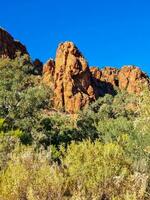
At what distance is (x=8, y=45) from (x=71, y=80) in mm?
19555

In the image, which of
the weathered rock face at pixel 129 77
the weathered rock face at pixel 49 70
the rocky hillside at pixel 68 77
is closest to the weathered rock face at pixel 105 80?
the rocky hillside at pixel 68 77

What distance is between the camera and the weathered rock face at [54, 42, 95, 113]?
105 m

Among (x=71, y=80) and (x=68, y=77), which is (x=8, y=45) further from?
(x=71, y=80)

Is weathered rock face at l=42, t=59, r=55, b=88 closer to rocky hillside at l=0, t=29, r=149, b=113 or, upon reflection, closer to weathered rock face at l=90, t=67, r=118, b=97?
rocky hillside at l=0, t=29, r=149, b=113

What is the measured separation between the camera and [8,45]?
117 metres

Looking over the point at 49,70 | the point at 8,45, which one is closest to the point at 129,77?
the point at 49,70

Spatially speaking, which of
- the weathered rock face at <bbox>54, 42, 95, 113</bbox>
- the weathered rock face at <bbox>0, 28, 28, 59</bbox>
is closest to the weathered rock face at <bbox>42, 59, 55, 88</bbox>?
the weathered rock face at <bbox>54, 42, 95, 113</bbox>

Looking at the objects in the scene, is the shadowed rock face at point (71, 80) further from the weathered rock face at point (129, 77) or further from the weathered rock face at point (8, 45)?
the weathered rock face at point (8, 45)

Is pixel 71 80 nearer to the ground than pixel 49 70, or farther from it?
nearer to the ground

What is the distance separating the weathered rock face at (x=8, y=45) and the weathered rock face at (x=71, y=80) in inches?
445

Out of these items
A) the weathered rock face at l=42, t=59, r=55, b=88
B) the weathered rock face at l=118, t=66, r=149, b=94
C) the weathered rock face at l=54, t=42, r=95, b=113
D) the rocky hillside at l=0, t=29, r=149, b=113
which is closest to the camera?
the weathered rock face at l=54, t=42, r=95, b=113

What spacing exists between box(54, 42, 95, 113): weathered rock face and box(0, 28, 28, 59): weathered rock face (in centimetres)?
1130

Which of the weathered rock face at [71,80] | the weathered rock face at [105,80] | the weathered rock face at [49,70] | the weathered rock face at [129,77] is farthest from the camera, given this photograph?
the weathered rock face at [129,77]

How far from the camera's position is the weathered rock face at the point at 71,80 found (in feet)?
344
